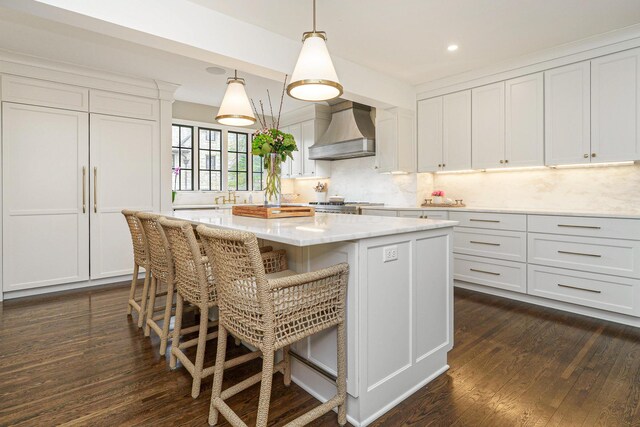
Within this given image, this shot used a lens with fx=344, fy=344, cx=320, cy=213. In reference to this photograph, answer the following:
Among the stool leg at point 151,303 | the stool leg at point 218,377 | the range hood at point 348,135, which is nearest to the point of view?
the stool leg at point 218,377

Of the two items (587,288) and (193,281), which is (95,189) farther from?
(587,288)

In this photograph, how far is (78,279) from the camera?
404cm

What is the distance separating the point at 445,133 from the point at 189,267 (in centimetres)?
366

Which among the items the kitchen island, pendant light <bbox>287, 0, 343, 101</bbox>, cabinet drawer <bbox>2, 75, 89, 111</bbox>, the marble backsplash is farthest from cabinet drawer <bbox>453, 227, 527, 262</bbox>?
cabinet drawer <bbox>2, 75, 89, 111</bbox>

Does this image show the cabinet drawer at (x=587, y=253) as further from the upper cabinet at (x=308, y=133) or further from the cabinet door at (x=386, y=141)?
the upper cabinet at (x=308, y=133)

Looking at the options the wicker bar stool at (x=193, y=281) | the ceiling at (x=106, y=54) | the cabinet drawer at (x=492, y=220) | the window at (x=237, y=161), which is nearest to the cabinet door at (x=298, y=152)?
the window at (x=237, y=161)

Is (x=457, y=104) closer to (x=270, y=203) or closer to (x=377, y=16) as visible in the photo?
(x=377, y=16)

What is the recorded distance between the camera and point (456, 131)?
4.31 m

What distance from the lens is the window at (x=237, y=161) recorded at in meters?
6.26

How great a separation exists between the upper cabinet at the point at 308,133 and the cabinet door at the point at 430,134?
187 centimetres

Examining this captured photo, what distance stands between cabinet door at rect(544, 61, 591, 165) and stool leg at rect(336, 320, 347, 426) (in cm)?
318

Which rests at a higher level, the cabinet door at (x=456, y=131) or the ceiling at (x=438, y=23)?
the ceiling at (x=438, y=23)

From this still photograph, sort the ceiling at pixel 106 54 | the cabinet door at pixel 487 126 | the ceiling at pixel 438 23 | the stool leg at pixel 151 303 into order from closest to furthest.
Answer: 1. the stool leg at pixel 151 303
2. the ceiling at pixel 438 23
3. the ceiling at pixel 106 54
4. the cabinet door at pixel 487 126

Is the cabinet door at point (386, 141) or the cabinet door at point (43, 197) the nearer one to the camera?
the cabinet door at point (43, 197)
